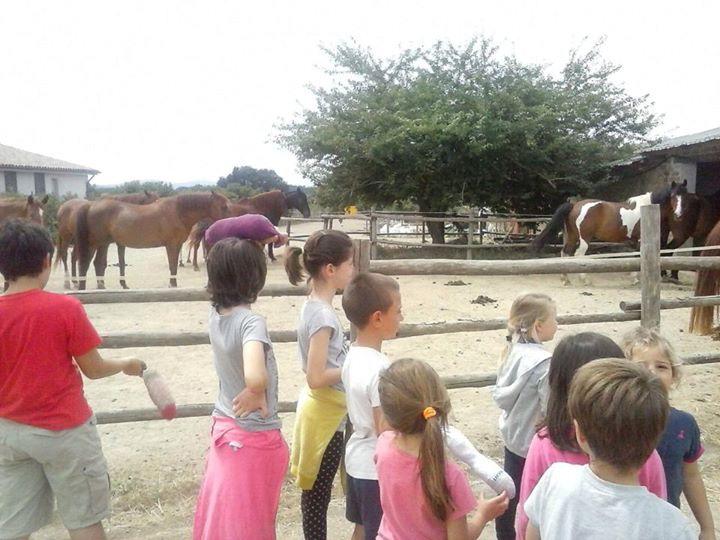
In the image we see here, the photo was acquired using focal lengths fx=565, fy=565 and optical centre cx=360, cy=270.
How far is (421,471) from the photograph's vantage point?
1468mm

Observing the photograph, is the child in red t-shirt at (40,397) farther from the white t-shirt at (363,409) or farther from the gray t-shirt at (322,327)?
the white t-shirt at (363,409)

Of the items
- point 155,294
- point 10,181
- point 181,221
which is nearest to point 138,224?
point 181,221

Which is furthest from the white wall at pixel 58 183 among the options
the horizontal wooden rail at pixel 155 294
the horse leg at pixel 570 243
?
the horizontal wooden rail at pixel 155 294

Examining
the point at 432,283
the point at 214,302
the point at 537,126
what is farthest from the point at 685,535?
the point at 537,126

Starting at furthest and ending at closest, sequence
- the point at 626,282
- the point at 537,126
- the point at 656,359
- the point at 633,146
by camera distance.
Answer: the point at 633,146 < the point at 537,126 < the point at 626,282 < the point at 656,359

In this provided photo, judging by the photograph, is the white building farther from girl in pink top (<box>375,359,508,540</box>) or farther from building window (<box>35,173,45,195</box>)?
girl in pink top (<box>375,359,508,540</box>)

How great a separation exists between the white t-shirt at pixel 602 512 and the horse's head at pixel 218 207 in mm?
9387

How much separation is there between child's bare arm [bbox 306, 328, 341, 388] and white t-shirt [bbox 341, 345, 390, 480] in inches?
6.2

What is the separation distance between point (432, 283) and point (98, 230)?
5910 millimetres

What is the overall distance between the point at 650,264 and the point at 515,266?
98cm

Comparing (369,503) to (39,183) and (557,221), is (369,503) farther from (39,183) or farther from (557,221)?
(39,183)

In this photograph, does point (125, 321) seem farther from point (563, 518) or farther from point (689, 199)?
point (689, 199)

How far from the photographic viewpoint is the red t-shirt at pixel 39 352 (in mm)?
1795

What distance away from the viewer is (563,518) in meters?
1.28
